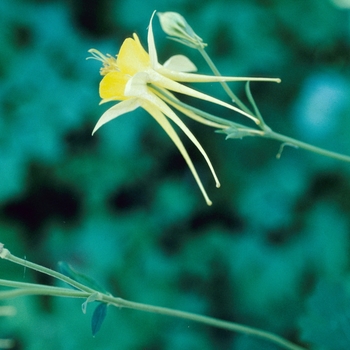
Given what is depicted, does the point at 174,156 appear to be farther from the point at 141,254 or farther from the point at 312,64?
the point at 312,64

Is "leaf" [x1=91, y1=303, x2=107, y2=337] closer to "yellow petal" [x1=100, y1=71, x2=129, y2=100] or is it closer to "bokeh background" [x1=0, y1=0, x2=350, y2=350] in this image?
"yellow petal" [x1=100, y1=71, x2=129, y2=100]

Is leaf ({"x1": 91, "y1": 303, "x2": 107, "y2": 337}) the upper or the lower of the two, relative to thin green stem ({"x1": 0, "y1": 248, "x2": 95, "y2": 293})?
lower

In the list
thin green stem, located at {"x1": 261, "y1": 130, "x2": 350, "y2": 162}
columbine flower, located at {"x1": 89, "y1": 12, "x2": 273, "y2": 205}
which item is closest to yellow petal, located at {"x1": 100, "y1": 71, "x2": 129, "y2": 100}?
columbine flower, located at {"x1": 89, "y1": 12, "x2": 273, "y2": 205}

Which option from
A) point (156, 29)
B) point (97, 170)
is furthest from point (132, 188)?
point (156, 29)

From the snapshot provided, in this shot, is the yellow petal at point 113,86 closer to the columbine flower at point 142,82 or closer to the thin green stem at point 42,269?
the columbine flower at point 142,82

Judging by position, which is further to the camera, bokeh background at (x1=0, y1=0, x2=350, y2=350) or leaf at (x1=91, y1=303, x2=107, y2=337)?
bokeh background at (x1=0, y1=0, x2=350, y2=350)

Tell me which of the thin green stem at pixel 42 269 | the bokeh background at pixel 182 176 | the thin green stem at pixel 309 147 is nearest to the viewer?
the thin green stem at pixel 42 269

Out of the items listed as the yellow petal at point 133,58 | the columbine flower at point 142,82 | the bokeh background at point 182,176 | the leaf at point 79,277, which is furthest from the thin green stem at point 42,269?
the bokeh background at point 182,176
